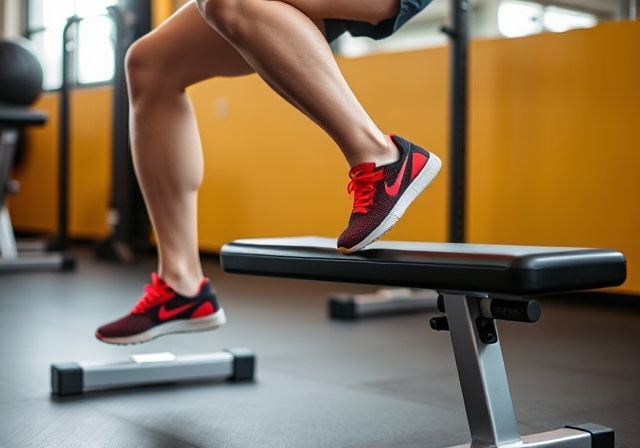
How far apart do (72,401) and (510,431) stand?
813mm

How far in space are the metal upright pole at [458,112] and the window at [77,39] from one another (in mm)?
3055

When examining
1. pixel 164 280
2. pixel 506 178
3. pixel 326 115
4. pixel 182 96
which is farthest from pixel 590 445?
pixel 506 178

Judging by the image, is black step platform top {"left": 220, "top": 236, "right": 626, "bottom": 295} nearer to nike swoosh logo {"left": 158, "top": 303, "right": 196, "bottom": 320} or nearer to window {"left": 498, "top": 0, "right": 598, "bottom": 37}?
nike swoosh logo {"left": 158, "top": 303, "right": 196, "bottom": 320}

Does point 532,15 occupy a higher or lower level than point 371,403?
higher

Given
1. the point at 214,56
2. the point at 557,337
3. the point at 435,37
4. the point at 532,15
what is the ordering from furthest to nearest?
the point at 435,37
the point at 532,15
the point at 557,337
the point at 214,56

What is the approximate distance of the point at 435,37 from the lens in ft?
12.2

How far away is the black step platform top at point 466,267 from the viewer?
1.03m

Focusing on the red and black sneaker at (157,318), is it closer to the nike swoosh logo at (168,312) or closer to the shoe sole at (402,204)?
the nike swoosh logo at (168,312)

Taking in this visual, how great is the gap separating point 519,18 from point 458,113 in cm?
66

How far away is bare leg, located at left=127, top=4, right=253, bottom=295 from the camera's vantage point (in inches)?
60.2

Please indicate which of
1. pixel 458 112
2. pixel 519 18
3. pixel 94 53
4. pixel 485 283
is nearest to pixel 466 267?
pixel 485 283

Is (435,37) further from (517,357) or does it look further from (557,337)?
(517,357)

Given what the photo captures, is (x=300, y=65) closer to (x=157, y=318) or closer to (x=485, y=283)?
(x=485, y=283)

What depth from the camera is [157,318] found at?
1.62 meters
